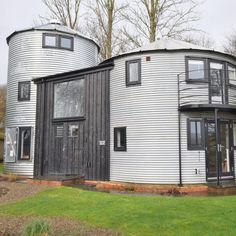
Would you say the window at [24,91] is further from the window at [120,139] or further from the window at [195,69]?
the window at [195,69]

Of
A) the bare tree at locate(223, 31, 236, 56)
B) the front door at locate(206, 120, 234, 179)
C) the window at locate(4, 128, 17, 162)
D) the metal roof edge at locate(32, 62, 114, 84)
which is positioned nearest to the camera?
the front door at locate(206, 120, 234, 179)

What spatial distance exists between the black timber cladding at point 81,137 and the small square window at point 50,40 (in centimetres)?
230

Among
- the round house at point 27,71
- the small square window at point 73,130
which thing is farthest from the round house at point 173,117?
the round house at point 27,71

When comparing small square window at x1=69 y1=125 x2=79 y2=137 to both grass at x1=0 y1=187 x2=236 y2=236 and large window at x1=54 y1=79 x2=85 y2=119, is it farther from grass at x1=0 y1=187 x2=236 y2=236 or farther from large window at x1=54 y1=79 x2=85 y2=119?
grass at x1=0 y1=187 x2=236 y2=236

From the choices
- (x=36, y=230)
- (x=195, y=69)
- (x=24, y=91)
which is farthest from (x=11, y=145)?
(x=36, y=230)

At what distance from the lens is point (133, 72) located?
14.2 metres

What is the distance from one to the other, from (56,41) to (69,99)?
4.25 m

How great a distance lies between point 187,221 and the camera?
7289 millimetres

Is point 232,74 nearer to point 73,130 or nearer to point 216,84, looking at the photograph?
point 216,84

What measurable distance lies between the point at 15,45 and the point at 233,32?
29.2 m

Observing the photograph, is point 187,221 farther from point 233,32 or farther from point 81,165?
point 233,32

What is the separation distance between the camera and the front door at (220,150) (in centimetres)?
1345

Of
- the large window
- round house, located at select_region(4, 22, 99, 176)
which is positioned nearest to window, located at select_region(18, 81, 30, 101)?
round house, located at select_region(4, 22, 99, 176)

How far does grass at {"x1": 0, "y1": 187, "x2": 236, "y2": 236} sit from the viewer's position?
22.6 feet
